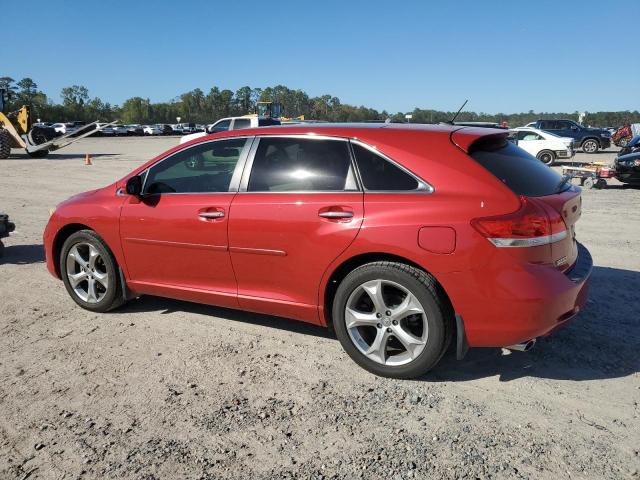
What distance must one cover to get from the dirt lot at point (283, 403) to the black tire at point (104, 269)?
10 centimetres

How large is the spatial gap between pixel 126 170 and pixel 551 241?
60.3ft

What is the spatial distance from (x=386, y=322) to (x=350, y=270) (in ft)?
1.39

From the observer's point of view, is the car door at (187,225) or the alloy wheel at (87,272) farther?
the alloy wheel at (87,272)

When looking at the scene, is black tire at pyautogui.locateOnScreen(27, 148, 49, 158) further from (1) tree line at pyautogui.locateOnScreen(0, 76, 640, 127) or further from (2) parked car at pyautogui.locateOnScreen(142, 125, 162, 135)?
(1) tree line at pyautogui.locateOnScreen(0, 76, 640, 127)

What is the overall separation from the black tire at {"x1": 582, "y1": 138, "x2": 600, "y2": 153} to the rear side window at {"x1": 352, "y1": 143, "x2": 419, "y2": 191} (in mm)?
28492

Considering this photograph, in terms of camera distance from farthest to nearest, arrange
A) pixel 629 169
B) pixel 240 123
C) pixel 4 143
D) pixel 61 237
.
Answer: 1. pixel 4 143
2. pixel 240 123
3. pixel 629 169
4. pixel 61 237

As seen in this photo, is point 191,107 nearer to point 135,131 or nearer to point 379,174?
point 135,131

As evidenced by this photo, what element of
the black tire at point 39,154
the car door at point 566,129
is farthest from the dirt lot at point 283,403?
the car door at point 566,129

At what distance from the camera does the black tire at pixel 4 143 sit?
76.7 feet

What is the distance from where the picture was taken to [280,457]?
2.71m

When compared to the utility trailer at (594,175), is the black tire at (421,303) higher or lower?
higher

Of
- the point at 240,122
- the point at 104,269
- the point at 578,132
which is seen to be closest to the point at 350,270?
the point at 104,269

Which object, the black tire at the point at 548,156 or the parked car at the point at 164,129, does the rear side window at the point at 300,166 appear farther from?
the parked car at the point at 164,129

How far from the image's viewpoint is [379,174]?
353 centimetres
